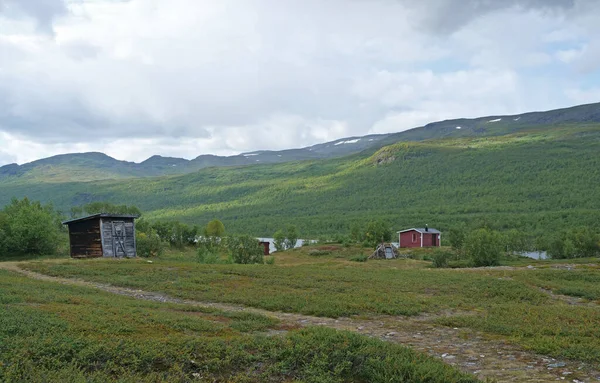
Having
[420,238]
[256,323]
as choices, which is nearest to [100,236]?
[256,323]

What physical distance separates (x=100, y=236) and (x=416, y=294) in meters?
32.3

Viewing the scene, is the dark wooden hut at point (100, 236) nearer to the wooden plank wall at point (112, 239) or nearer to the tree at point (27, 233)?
the wooden plank wall at point (112, 239)

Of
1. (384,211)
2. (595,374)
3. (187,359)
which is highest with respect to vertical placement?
(187,359)

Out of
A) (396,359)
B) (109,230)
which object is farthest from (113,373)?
(109,230)

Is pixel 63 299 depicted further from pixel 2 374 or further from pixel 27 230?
pixel 27 230

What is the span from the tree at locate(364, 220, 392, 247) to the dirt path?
244ft

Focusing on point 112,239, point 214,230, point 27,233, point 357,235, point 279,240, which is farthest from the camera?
point 279,240

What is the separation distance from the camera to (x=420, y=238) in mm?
94688

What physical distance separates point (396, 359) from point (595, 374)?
4357 mm

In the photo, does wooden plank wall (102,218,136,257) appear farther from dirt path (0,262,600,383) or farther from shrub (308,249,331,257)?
shrub (308,249,331,257)

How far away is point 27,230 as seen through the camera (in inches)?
2002

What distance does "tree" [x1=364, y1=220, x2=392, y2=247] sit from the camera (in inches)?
3671

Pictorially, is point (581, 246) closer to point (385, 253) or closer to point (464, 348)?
point (385, 253)

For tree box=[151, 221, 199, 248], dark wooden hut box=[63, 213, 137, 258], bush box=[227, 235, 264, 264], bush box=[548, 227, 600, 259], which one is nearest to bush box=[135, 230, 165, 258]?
dark wooden hut box=[63, 213, 137, 258]
